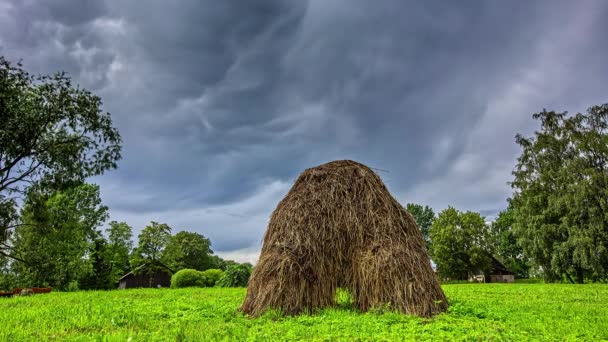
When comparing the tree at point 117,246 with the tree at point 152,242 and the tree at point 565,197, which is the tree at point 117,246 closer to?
the tree at point 152,242

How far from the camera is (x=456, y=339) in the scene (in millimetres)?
5680

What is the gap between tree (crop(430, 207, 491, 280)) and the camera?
49.8m

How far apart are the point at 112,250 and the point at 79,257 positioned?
5.88 m

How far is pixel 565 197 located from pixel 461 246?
20325 mm

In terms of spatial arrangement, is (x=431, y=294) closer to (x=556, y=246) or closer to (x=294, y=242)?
(x=294, y=242)

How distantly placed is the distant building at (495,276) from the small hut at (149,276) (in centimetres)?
4507

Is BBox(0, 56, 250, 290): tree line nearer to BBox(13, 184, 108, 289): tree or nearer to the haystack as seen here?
BBox(13, 184, 108, 289): tree

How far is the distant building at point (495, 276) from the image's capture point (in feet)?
171

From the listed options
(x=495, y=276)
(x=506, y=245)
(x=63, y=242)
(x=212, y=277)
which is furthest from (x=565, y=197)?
(x=63, y=242)

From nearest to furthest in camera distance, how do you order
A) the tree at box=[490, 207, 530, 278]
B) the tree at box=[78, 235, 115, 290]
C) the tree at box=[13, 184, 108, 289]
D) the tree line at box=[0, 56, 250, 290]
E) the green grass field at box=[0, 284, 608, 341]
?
the green grass field at box=[0, 284, 608, 341] < the tree line at box=[0, 56, 250, 290] < the tree at box=[13, 184, 108, 289] < the tree at box=[78, 235, 115, 290] < the tree at box=[490, 207, 530, 278]

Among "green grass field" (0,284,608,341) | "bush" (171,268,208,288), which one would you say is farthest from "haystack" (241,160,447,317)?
"bush" (171,268,208,288)

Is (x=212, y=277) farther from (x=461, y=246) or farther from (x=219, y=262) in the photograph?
(x=219, y=262)

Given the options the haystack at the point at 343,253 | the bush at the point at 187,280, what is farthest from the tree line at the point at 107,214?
the haystack at the point at 343,253

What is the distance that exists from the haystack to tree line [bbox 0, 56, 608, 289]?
18.8 m
